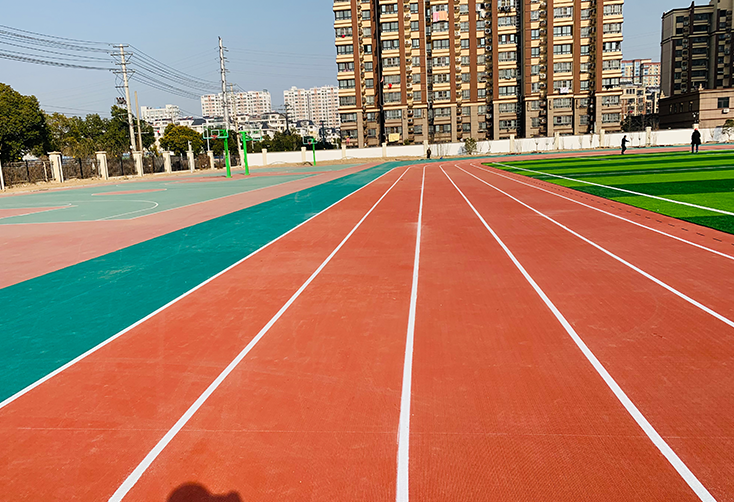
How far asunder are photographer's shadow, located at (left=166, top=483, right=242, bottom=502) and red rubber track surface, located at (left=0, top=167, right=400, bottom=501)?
31 cm

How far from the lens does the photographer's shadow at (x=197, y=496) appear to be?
346 centimetres

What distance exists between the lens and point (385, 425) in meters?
4.27

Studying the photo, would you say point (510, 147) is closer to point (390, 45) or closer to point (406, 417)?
point (390, 45)

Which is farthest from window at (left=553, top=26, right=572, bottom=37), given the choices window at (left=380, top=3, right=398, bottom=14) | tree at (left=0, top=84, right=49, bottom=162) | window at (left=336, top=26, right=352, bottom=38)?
tree at (left=0, top=84, right=49, bottom=162)

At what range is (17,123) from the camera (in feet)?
165

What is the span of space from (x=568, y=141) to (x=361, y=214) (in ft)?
181

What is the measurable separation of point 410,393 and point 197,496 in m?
2.07

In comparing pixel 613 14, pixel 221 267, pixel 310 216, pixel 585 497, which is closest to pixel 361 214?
pixel 310 216

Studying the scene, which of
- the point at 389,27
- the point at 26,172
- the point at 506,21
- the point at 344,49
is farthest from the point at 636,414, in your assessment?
the point at 506,21

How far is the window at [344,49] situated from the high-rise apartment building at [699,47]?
6359cm

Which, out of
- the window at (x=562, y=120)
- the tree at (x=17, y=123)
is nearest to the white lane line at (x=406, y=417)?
the tree at (x=17, y=123)

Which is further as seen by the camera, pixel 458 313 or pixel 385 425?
pixel 458 313

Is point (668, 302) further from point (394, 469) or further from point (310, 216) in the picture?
point (310, 216)

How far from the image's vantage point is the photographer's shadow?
346 centimetres
